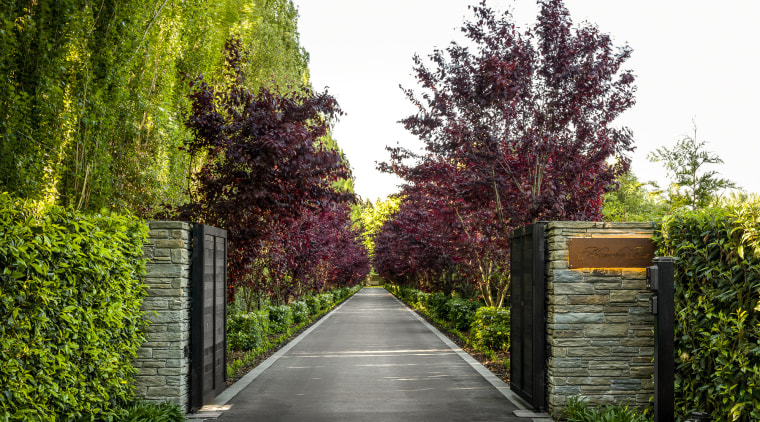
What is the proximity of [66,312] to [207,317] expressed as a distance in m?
3.22

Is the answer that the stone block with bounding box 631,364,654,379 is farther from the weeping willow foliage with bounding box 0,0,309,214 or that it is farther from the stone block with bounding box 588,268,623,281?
the weeping willow foliage with bounding box 0,0,309,214

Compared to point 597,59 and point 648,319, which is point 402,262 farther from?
point 648,319

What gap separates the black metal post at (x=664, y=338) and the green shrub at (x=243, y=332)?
9695 millimetres

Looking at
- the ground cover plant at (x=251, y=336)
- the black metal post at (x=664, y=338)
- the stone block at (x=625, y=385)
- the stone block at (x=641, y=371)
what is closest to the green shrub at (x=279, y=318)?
the ground cover plant at (x=251, y=336)

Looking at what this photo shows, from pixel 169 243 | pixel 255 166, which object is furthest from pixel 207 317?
pixel 255 166

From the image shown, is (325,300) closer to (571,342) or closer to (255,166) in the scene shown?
(255,166)

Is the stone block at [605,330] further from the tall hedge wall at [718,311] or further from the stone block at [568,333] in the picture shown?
the tall hedge wall at [718,311]

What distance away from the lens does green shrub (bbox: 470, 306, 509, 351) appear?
13000mm

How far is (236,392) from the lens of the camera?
29.8ft

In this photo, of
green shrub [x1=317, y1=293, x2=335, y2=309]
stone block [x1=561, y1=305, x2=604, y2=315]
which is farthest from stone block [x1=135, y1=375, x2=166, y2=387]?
green shrub [x1=317, y1=293, x2=335, y2=309]

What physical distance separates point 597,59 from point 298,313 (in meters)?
14.4

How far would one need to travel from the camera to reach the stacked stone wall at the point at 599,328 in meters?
7.48

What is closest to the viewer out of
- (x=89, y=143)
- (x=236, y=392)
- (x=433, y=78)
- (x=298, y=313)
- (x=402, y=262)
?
(x=89, y=143)

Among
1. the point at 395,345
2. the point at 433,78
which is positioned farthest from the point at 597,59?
the point at 395,345
